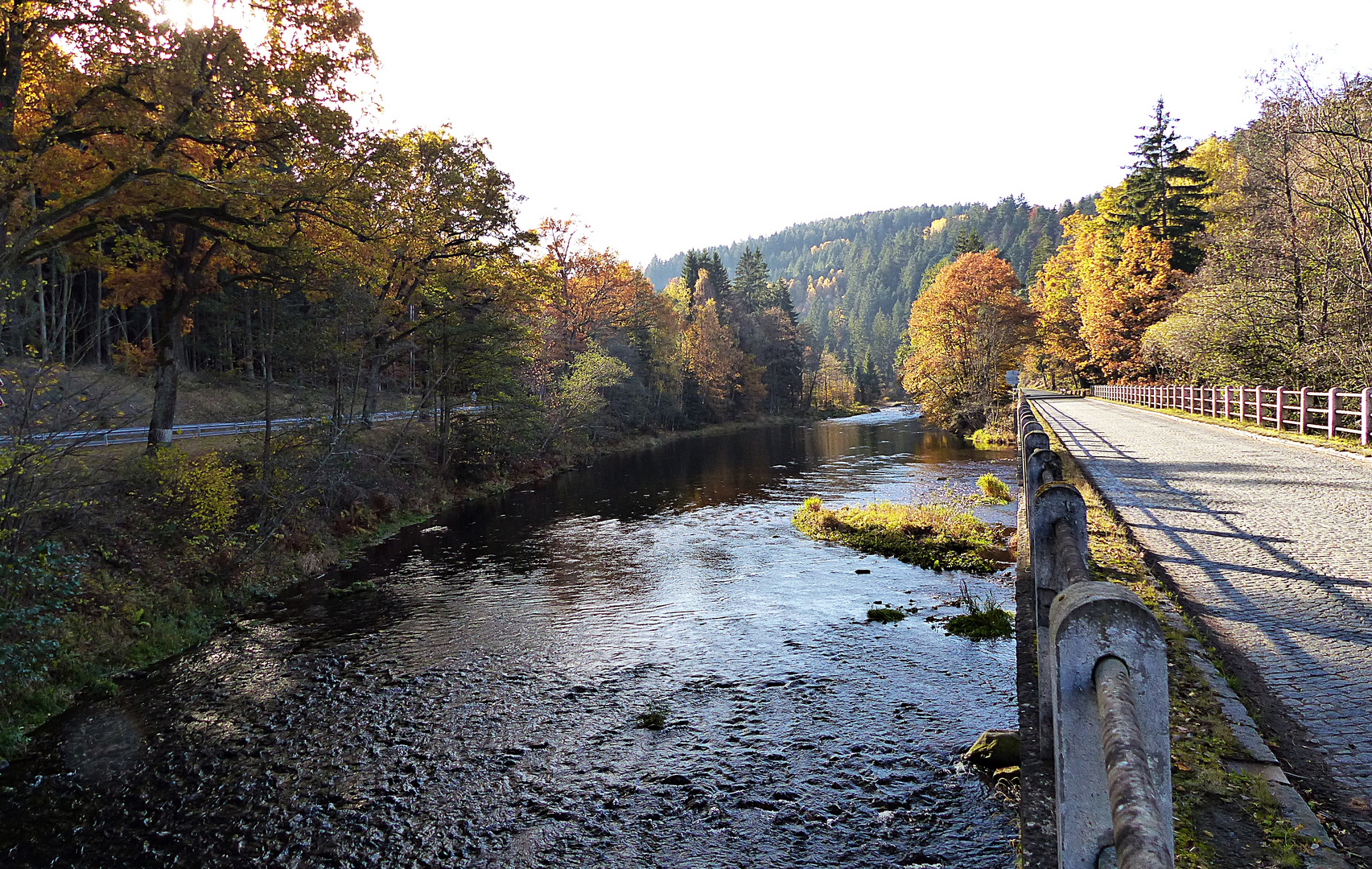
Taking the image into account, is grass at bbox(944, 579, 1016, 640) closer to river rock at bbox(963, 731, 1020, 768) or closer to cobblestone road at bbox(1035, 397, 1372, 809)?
cobblestone road at bbox(1035, 397, 1372, 809)

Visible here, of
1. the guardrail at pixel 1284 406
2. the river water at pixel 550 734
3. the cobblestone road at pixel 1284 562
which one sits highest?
the guardrail at pixel 1284 406

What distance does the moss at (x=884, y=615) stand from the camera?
1193cm

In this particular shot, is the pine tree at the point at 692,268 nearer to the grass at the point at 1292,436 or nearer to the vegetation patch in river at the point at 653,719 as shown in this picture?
the grass at the point at 1292,436

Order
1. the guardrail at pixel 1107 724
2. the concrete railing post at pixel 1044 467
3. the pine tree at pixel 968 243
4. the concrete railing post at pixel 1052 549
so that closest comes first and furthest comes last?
the guardrail at pixel 1107 724 → the concrete railing post at pixel 1052 549 → the concrete railing post at pixel 1044 467 → the pine tree at pixel 968 243

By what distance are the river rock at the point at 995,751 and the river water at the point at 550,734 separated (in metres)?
0.22

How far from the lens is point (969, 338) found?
49.2m

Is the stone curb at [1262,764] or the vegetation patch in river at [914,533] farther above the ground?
the stone curb at [1262,764]

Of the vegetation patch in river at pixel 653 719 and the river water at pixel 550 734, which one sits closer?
the river water at pixel 550 734

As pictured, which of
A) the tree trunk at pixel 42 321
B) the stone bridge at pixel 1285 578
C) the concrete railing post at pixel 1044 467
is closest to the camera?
the stone bridge at pixel 1285 578

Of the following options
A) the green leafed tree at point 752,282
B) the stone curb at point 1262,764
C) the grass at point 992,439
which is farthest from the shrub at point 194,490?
the green leafed tree at point 752,282

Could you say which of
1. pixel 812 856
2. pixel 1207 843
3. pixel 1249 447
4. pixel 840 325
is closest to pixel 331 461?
pixel 812 856

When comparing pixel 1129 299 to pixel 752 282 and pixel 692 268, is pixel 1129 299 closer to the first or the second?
pixel 692 268

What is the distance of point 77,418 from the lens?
9.69 meters

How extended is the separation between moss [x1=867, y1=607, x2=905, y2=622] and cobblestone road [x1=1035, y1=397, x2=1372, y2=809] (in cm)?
385
